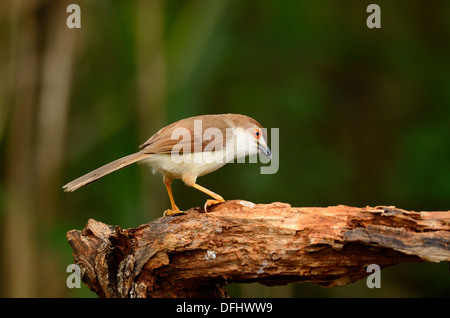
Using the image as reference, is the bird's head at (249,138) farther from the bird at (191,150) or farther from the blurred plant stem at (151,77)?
the blurred plant stem at (151,77)

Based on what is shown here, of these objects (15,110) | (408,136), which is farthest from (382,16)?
(15,110)

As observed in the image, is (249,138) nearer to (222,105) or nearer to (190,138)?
(190,138)

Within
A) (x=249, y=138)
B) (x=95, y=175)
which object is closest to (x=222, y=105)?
(x=249, y=138)

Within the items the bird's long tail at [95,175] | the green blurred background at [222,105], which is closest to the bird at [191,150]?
the bird's long tail at [95,175]

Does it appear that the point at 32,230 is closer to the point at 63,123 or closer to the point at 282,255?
the point at 63,123

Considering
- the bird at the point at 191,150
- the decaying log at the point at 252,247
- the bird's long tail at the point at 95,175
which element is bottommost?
the decaying log at the point at 252,247

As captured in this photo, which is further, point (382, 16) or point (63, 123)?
point (382, 16)
